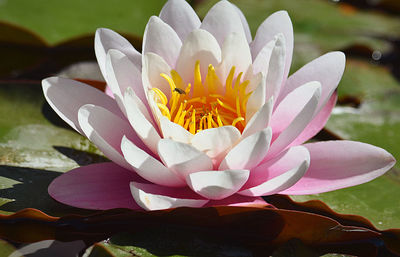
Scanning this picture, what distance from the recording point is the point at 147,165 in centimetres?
103

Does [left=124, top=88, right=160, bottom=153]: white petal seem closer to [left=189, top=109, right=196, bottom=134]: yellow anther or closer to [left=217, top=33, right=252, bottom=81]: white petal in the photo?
[left=189, top=109, right=196, bottom=134]: yellow anther

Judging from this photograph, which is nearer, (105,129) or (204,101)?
(105,129)

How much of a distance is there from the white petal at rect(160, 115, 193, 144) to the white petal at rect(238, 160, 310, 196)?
0.19 meters

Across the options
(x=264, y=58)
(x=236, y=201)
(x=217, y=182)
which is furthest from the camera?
(x=264, y=58)

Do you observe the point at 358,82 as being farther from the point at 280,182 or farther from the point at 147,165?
the point at 147,165

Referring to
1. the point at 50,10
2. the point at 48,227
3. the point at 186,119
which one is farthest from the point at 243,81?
the point at 50,10

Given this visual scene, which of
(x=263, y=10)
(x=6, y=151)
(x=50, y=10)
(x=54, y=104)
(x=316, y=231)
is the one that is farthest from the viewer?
(x=263, y=10)

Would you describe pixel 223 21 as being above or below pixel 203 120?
above

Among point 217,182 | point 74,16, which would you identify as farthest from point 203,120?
point 74,16

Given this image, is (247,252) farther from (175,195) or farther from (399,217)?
(399,217)

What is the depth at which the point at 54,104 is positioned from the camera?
3.97ft

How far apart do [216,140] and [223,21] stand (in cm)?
42

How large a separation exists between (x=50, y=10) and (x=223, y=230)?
5.48 feet

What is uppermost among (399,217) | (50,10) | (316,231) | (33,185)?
(50,10)
